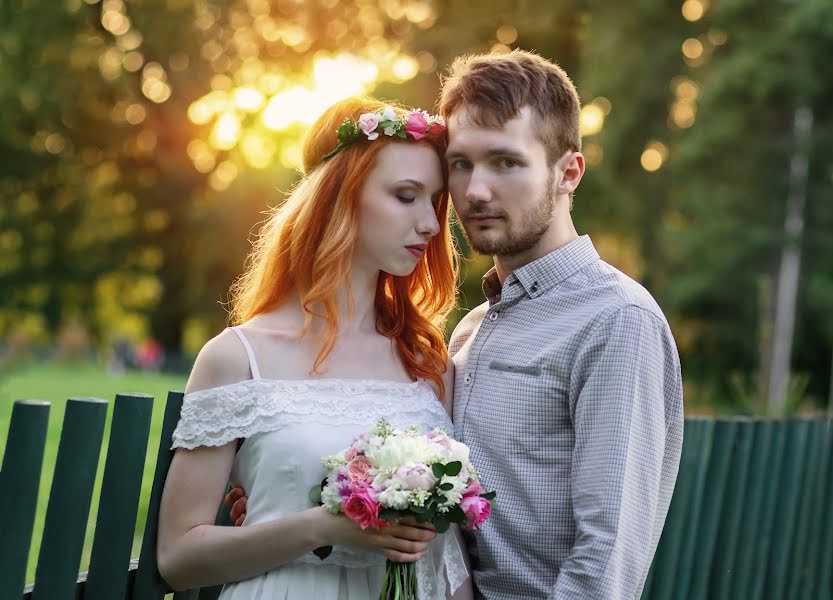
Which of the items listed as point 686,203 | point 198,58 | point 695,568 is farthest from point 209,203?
point 695,568

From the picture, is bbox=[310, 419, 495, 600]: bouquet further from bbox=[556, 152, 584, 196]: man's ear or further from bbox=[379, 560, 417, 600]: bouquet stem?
bbox=[556, 152, 584, 196]: man's ear

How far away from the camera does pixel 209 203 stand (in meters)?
34.5

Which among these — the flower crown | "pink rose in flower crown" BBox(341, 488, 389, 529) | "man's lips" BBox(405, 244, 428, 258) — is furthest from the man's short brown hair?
"pink rose in flower crown" BBox(341, 488, 389, 529)

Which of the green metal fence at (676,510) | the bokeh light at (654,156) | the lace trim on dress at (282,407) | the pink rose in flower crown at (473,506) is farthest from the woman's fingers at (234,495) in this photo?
the bokeh light at (654,156)

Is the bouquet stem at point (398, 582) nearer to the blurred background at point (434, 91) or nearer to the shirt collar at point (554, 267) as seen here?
the shirt collar at point (554, 267)

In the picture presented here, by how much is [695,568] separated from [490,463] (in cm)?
229

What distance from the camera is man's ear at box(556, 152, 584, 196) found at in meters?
3.62

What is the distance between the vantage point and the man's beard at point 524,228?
355 centimetres

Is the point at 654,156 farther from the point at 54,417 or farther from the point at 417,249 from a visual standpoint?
the point at 417,249

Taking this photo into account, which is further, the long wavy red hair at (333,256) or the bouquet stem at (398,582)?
the long wavy red hair at (333,256)

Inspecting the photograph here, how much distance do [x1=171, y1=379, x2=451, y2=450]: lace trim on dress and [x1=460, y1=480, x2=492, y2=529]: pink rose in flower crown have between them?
22.8 inches

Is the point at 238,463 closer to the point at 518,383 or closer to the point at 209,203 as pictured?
the point at 518,383

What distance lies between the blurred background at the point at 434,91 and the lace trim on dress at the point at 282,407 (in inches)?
689

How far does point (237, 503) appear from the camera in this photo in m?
3.52
